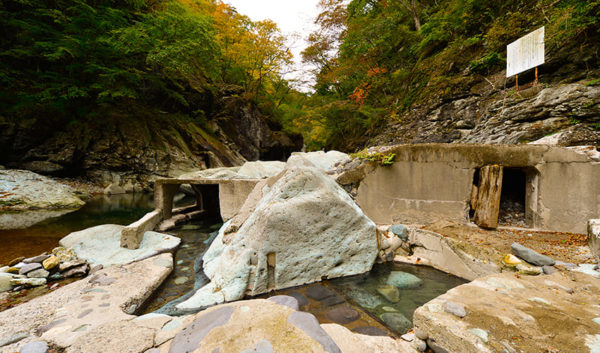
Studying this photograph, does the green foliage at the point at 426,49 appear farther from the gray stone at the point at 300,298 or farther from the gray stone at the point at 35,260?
the gray stone at the point at 35,260

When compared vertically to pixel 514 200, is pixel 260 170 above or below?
above

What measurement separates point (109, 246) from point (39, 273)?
1.20 meters

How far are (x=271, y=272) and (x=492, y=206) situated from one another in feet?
16.4

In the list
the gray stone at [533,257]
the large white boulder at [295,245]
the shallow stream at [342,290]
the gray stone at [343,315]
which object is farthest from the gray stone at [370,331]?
the gray stone at [533,257]

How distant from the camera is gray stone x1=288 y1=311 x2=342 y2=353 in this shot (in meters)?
1.90

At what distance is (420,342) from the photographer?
2336mm

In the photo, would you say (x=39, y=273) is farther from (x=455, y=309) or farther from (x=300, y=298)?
(x=455, y=309)

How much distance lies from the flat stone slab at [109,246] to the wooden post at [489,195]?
7.77 meters

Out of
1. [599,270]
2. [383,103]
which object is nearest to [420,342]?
[599,270]

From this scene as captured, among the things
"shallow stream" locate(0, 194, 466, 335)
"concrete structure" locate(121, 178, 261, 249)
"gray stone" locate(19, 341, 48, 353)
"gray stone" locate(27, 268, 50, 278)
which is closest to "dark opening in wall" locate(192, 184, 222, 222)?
"concrete structure" locate(121, 178, 261, 249)

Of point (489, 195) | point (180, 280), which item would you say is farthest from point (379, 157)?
point (180, 280)

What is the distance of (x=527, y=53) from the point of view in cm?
604

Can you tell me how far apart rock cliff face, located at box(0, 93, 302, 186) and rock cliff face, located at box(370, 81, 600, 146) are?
1651 centimetres

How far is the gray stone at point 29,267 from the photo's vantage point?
4371 millimetres
